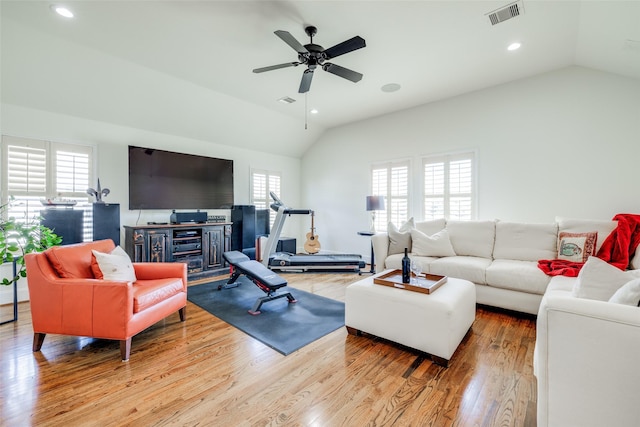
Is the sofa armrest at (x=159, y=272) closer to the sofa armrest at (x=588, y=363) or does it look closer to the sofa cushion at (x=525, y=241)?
the sofa armrest at (x=588, y=363)

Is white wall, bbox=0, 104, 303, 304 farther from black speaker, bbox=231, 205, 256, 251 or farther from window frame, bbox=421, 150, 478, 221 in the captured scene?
window frame, bbox=421, 150, 478, 221

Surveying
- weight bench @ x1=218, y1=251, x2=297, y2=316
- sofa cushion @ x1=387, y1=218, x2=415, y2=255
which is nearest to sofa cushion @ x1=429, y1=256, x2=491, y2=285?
sofa cushion @ x1=387, y1=218, x2=415, y2=255

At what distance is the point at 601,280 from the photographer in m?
1.54

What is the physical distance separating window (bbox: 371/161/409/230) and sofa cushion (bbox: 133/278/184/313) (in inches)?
157

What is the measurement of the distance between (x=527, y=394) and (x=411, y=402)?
773mm

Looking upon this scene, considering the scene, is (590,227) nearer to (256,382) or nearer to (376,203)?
(376,203)

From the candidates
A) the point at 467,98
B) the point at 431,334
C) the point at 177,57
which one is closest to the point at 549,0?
the point at 467,98

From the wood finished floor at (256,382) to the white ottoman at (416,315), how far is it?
13 cm

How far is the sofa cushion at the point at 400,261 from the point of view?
11.7 feet

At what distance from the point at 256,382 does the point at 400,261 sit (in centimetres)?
253

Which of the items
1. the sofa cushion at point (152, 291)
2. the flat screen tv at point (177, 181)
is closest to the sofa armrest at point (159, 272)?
the sofa cushion at point (152, 291)

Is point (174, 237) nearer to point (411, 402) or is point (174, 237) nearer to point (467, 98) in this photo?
point (411, 402)

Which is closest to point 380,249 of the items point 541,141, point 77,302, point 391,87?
point 391,87

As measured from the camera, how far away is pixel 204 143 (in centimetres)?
541
